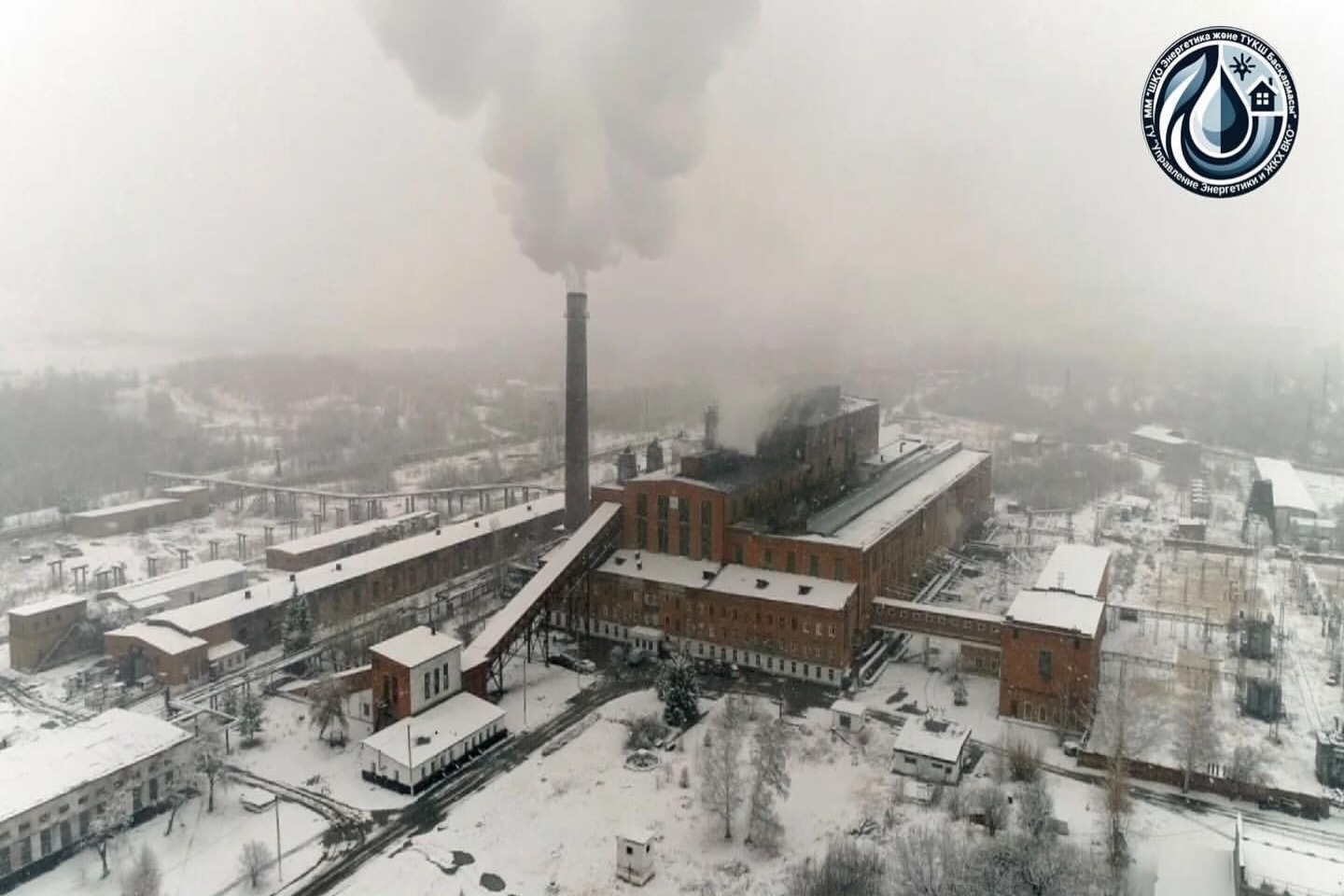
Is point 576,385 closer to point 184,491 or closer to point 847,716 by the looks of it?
point 847,716

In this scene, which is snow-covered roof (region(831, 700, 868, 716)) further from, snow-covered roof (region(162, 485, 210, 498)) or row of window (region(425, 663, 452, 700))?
snow-covered roof (region(162, 485, 210, 498))

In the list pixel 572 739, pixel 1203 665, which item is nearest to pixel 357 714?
pixel 572 739

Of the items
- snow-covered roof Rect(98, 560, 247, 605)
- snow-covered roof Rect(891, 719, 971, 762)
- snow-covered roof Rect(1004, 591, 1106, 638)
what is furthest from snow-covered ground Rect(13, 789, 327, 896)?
snow-covered roof Rect(1004, 591, 1106, 638)

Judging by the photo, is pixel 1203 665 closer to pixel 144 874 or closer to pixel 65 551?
pixel 144 874

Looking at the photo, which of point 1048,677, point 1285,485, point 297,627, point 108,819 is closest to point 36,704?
point 297,627

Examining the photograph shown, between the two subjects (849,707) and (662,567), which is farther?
(662,567)

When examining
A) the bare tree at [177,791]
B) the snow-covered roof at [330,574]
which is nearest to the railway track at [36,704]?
the snow-covered roof at [330,574]

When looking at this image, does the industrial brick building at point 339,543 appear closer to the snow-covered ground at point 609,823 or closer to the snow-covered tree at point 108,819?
the snow-covered tree at point 108,819
